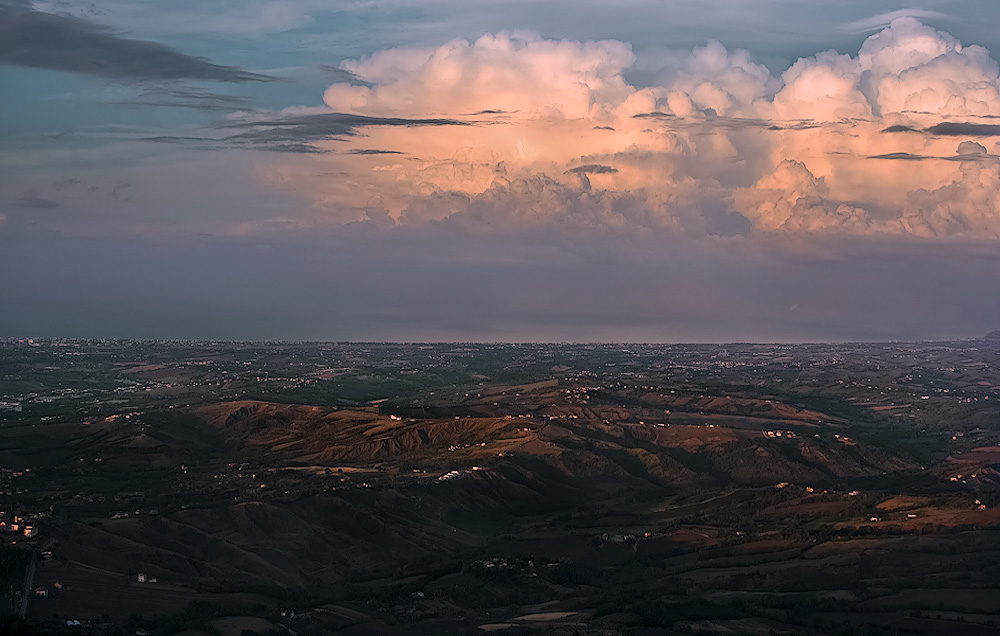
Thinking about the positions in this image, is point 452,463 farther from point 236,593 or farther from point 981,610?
point 981,610

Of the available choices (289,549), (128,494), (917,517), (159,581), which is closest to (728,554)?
(917,517)

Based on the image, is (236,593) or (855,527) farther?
(855,527)

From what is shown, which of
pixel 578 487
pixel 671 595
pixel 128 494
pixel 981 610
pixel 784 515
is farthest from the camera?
pixel 578 487

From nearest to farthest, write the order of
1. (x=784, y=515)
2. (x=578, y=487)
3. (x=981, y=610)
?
(x=981, y=610) < (x=784, y=515) < (x=578, y=487)

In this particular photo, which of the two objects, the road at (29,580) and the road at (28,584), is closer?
the road at (28,584)

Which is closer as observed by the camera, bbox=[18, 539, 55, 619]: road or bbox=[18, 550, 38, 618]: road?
bbox=[18, 550, 38, 618]: road

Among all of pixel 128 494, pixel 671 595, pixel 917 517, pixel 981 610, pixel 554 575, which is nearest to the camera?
pixel 981 610

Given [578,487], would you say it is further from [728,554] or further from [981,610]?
[981,610]

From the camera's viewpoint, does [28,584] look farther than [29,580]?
No

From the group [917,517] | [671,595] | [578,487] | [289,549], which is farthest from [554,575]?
[578,487]
